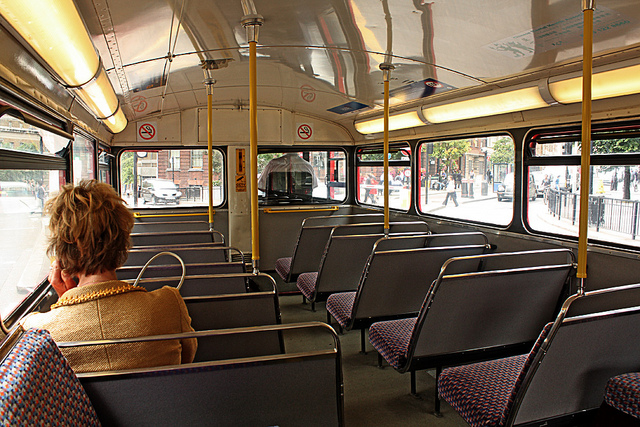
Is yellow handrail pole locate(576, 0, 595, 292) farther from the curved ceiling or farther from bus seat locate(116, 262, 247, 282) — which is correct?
bus seat locate(116, 262, 247, 282)

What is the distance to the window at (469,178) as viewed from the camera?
429 cm

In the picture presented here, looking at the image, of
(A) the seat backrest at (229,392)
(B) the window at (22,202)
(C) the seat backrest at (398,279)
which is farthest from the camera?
(C) the seat backrest at (398,279)

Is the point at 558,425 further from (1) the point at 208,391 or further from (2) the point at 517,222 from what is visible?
(2) the point at 517,222

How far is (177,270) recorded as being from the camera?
9.77 feet

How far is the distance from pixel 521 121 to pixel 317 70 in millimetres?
1825

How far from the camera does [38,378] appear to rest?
124 cm

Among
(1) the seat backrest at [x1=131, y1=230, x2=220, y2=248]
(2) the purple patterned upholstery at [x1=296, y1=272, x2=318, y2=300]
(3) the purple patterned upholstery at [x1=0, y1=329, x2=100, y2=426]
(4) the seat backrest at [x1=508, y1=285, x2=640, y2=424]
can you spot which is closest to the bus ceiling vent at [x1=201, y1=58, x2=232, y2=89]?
(1) the seat backrest at [x1=131, y1=230, x2=220, y2=248]

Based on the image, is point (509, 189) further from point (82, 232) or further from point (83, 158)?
point (83, 158)

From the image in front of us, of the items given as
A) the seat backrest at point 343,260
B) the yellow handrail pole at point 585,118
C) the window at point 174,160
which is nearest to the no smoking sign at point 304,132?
the window at point 174,160

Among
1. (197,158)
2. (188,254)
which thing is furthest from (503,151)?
(197,158)

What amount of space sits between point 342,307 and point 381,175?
3430 mm

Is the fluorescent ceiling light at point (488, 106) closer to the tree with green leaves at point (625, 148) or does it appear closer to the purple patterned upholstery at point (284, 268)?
the tree with green leaves at point (625, 148)

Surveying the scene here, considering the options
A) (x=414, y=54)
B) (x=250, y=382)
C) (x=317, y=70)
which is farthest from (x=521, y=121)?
(x=250, y=382)

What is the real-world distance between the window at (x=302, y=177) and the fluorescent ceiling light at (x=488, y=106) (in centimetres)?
263
